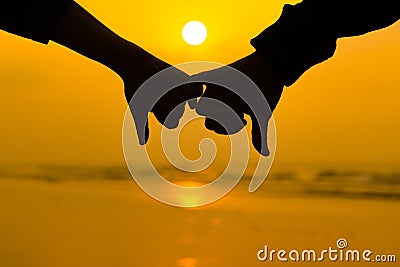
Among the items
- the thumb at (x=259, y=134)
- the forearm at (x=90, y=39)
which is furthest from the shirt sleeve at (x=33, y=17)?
the thumb at (x=259, y=134)

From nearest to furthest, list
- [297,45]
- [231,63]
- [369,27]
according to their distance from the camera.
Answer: [369,27] → [297,45] → [231,63]

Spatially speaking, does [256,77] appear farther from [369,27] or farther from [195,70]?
[369,27]

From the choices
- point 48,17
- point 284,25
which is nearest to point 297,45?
point 284,25

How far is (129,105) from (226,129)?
0.61 metres

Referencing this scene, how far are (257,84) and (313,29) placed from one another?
0.50m

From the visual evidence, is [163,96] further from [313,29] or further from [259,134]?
[313,29]

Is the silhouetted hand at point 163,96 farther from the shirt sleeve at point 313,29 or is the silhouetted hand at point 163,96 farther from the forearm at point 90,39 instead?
the shirt sleeve at point 313,29

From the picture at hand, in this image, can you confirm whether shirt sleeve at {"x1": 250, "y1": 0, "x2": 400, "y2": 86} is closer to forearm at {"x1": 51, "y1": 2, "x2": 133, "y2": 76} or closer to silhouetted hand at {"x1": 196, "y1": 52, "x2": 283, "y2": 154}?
silhouetted hand at {"x1": 196, "y1": 52, "x2": 283, "y2": 154}

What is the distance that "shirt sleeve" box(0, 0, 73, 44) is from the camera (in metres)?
3.81

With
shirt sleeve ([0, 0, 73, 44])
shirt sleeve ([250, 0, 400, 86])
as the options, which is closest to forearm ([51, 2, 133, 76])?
shirt sleeve ([0, 0, 73, 44])

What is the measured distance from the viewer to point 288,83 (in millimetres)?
4129

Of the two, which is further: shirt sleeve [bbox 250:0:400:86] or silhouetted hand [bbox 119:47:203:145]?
silhouetted hand [bbox 119:47:203:145]

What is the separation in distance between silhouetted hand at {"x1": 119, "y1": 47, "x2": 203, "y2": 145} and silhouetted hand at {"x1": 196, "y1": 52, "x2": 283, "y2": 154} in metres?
0.09

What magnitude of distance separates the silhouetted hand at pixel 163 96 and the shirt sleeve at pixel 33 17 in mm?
562
